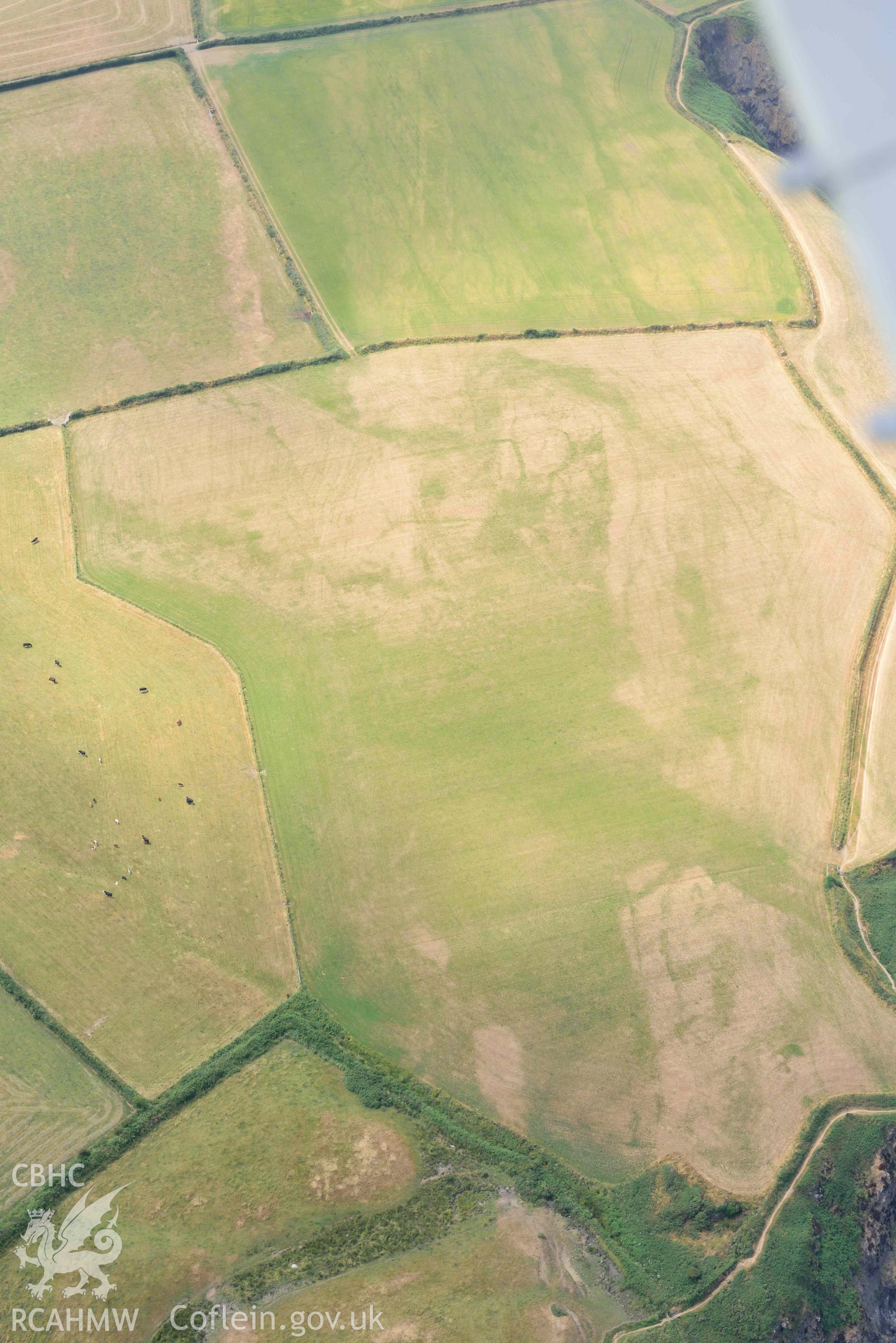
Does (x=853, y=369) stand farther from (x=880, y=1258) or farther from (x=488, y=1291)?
(x=488, y=1291)

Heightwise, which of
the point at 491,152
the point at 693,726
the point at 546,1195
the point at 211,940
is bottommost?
the point at 546,1195

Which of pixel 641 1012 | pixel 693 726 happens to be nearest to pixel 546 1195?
pixel 641 1012

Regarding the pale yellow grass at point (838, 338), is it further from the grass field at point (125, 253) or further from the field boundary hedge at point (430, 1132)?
the field boundary hedge at point (430, 1132)

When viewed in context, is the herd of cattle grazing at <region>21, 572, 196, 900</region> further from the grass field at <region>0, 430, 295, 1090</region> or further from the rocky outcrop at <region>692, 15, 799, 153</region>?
the rocky outcrop at <region>692, 15, 799, 153</region>

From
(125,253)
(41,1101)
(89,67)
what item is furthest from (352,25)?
(41,1101)

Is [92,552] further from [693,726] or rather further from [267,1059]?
[693,726]

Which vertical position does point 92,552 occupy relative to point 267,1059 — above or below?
above

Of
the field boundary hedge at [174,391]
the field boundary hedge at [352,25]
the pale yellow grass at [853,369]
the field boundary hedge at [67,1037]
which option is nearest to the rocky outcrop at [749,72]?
the pale yellow grass at [853,369]

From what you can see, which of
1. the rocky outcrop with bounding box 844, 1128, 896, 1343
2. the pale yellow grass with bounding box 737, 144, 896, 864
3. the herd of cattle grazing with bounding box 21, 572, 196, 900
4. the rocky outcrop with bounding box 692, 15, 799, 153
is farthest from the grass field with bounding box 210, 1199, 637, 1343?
the rocky outcrop with bounding box 692, 15, 799, 153
